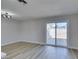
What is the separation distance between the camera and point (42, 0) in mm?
2826

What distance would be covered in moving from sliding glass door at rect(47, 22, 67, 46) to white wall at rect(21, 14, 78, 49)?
361 mm

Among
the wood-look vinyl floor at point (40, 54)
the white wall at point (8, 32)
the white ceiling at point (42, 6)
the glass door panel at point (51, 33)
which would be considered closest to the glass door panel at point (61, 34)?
the glass door panel at point (51, 33)

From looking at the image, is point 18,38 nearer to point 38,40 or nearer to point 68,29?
point 38,40

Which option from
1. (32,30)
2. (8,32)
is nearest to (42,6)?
(32,30)

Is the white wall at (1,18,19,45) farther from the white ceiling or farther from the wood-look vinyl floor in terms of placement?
the white ceiling

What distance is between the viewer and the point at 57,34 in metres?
6.20

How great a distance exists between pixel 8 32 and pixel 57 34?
4.41m

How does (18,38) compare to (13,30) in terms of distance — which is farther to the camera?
(18,38)

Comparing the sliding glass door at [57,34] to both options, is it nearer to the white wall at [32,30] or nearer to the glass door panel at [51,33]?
the glass door panel at [51,33]

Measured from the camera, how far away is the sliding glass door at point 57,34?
5.87 metres

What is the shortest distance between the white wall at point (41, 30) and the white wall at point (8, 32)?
2.79 ft

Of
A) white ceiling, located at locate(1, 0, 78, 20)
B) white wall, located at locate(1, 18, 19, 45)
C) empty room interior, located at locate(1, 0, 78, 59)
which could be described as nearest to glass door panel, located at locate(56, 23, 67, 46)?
empty room interior, located at locate(1, 0, 78, 59)

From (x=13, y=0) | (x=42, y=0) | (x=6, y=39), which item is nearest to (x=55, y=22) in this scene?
(x=42, y=0)

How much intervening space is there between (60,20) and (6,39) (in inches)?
194
